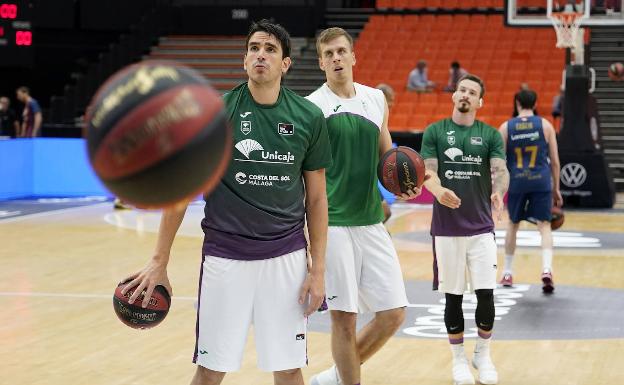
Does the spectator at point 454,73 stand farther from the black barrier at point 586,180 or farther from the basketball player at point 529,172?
the basketball player at point 529,172

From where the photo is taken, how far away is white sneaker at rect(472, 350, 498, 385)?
6762 mm

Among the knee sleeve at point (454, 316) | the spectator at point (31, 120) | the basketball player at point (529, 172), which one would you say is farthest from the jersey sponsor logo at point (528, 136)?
the spectator at point (31, 120)

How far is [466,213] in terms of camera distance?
7070mm

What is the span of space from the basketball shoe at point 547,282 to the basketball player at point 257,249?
5.63 m

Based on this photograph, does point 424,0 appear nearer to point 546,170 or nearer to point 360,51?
point 360,51

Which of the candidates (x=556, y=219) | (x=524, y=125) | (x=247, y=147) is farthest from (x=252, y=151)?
(x=556, y=219)

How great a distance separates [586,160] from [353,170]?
43.5 ft

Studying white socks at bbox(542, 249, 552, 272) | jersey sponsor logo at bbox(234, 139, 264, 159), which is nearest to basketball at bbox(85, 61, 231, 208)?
jersey sponsor logo at bbox(234, 139, 264, 159)

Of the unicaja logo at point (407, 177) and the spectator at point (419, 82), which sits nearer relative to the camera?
the unicaja logo at point (407, 177)

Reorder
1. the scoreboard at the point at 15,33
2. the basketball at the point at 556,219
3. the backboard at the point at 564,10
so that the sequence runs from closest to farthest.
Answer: the basketball at the point at 556,219
the backboard at the point at 564,10
the scoreboard at the point at 15,33

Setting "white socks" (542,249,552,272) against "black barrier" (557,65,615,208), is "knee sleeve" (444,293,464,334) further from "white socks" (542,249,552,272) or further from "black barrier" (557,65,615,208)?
"black barrier" (557,65,615,208)

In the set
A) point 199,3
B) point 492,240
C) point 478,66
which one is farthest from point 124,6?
point 492,240

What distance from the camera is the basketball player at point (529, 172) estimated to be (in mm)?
10547

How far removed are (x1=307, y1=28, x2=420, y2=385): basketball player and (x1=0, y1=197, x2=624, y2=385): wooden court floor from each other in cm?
97
